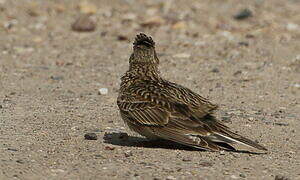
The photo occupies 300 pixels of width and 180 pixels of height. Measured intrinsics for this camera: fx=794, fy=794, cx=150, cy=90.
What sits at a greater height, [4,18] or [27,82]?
→ [4,18]

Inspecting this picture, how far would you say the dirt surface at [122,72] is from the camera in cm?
745

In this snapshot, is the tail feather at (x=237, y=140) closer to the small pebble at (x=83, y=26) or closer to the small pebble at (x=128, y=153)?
the small pebble at (x=128, y=153)

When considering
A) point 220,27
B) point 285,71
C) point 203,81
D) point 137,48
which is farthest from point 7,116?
point 220,27

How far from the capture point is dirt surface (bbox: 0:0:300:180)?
7445mm

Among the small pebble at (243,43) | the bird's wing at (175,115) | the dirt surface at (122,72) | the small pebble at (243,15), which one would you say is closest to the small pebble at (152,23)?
the dirt surface at (122,72)

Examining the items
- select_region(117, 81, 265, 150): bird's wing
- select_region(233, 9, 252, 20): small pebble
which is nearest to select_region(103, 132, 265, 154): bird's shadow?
select_region(117, 81, 265, 150): bird's wing

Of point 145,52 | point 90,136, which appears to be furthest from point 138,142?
point 145,52

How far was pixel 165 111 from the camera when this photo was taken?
7.90 metres

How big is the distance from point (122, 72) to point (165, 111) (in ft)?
16.8

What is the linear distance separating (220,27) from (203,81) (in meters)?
4.00

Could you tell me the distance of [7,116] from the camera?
9.46 meters

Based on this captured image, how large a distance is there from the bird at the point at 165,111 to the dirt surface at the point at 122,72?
0.63 feet

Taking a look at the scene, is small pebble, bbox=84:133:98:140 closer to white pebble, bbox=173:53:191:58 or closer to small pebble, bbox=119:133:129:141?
small pebble, bbox=119:133:129:141

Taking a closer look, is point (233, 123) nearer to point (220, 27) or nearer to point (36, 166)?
point (36, 166)
